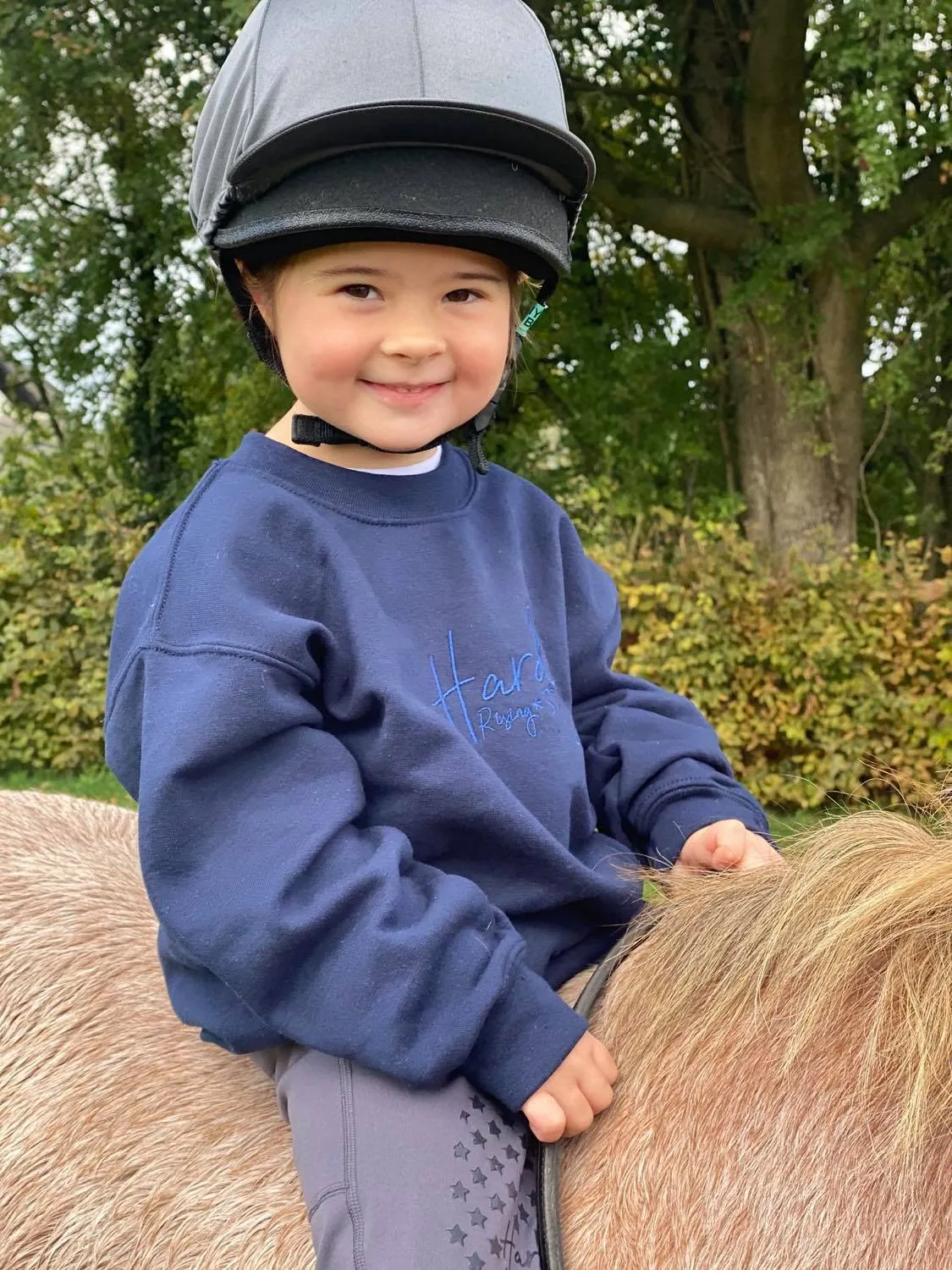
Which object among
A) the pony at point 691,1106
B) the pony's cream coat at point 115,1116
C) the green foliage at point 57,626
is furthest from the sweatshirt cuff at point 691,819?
the green foliage at point 57,626

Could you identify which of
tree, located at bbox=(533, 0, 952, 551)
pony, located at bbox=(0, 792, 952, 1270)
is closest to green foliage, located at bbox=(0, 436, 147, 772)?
tree, located at bbox=(533, 0, 952, 551)

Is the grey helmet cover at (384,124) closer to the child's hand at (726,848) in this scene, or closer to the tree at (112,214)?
the child's hand at (726,848)

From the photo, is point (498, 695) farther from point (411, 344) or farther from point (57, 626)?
point (57, 626)

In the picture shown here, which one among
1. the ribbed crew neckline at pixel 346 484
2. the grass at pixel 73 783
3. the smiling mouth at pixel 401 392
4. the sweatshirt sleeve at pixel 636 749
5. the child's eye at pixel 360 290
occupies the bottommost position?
the grass at pixel 73 783

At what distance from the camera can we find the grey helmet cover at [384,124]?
4.57ft

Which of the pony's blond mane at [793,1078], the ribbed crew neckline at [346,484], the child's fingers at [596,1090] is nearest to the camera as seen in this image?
the pony's blond mane at [793,1078]

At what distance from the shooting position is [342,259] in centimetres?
146

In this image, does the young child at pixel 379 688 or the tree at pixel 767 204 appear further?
the tree at pixel 767 204

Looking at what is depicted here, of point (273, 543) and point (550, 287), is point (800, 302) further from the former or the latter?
point (273, 543)

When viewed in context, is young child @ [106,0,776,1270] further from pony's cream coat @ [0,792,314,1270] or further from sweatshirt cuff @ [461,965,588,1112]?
pony's cream coat @ [0,792,314,1270]

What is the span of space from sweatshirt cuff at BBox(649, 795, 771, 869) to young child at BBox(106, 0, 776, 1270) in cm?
1

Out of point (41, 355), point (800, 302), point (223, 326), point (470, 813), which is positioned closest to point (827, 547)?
point (800, 302)

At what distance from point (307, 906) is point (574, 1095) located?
0.41 m

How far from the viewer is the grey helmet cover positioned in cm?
139
